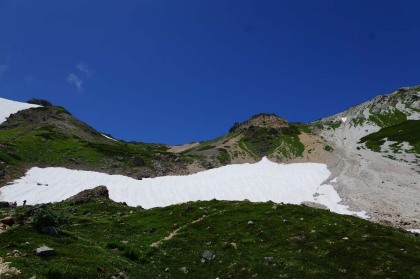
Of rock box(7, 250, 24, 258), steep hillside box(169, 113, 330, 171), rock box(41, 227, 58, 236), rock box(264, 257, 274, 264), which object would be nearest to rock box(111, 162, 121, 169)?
steep hillside box(169, 113, 330, 171)

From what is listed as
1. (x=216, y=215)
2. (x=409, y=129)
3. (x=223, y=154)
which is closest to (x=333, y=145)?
(x=409, y=129)

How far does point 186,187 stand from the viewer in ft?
280

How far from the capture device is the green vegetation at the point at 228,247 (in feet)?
76.1

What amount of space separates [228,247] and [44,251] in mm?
13607

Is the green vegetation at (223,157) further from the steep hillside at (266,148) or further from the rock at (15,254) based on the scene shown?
the rock at (15,254)

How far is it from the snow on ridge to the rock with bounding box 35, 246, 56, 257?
4873 cm

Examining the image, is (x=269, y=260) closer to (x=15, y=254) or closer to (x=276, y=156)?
(x=15, y=254)

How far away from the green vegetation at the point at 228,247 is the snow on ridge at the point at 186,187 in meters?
32.1

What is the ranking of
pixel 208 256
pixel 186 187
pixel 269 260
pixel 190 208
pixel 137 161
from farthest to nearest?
pixel 137 161, pixel 186 187, pixel 190 208, pixel 208 256, pixel 269 260

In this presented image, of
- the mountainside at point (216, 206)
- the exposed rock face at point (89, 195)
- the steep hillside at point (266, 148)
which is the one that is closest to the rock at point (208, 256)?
the mountainside at point (216, 206)

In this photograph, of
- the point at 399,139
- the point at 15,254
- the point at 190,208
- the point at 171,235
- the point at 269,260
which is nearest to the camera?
the point at 15,254

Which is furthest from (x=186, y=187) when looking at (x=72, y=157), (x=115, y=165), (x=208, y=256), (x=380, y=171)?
(x=208, y=256)

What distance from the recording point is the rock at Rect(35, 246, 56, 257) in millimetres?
21844

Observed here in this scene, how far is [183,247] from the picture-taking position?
30.3m
